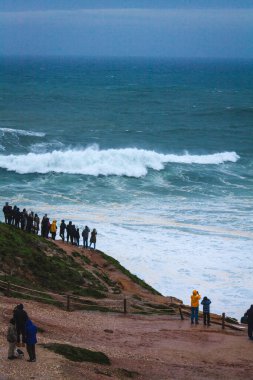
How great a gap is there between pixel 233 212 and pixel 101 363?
1050 inches

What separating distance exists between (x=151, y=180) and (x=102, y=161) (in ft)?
22.6

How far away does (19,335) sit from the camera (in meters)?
17.4

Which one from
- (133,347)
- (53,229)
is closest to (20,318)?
(133,347)

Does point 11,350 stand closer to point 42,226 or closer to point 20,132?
point 42,226

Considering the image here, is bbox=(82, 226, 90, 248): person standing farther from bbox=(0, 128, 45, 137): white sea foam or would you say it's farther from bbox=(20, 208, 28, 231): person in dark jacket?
bbox=(0, 128, 45, 137): white sea foam

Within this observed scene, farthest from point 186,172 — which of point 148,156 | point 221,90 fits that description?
point 221,90

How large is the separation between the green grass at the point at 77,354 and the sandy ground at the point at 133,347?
243 millimetres

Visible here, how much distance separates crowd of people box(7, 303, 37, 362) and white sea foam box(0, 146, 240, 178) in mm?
38786

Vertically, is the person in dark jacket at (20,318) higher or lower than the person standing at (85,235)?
lower

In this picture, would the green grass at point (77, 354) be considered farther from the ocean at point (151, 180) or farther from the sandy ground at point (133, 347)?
the ocean at point (151, 180)

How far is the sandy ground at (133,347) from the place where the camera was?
55.3ft

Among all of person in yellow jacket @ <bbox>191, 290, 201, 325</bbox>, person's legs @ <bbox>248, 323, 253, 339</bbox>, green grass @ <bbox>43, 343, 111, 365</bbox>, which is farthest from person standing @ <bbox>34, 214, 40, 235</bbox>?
green grass @ <bbox>43, 343, 111, 365</bbox>

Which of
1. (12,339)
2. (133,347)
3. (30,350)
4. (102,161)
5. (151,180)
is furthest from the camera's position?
(102,161)

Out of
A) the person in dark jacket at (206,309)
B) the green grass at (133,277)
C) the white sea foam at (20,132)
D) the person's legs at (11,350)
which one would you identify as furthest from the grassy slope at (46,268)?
the white sea foam at (20,132)
